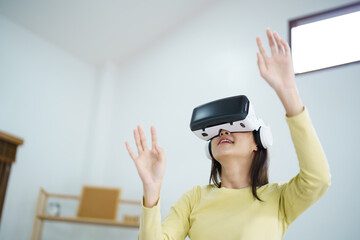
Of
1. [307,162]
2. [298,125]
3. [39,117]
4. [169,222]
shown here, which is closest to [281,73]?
[298,125]

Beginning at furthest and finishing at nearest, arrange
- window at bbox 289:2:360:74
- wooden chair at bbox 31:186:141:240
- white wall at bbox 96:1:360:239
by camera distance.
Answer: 1. wooden chair at bbox 31:186:141:240
2. window at bbox 289:2:360:74
3. white wall at bbox 96:1:360:239

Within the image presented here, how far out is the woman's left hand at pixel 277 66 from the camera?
107 centimetres

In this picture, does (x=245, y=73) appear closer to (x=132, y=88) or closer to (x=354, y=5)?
(x=354, y=5)

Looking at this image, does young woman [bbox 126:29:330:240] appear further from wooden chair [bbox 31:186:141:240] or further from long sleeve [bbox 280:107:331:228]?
wooden chair [bbox 31:186:141:240]

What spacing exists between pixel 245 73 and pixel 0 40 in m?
2.47

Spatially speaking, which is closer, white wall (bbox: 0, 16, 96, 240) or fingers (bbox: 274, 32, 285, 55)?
fingers (bbox: 274, 32, 285, 55)

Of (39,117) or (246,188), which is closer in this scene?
(246,188)

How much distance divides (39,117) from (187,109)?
159 cm

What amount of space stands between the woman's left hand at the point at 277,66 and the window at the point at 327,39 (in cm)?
235

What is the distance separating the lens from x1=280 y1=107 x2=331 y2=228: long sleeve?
3.41ft

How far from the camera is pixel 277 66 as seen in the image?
111 cm

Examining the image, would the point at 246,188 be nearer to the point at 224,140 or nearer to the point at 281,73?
the point at 224,140

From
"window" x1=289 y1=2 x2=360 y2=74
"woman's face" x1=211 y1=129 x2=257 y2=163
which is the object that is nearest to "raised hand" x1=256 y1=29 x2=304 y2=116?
"woman's face" x1=211 y1=129 x2=257 y2=163

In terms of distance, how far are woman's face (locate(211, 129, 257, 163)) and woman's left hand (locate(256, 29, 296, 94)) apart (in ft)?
1.20
